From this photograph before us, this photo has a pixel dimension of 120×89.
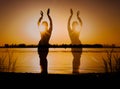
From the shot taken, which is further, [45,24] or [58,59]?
[45,24]

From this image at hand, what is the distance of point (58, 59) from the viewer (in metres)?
6.91

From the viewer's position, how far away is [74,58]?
7.09 metres

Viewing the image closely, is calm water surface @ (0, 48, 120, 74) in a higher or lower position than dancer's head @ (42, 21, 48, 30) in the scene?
lower

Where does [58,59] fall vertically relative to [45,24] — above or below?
below

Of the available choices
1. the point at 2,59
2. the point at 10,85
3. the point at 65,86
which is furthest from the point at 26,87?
the point at 2,59

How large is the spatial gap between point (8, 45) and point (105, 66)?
246 centimetres

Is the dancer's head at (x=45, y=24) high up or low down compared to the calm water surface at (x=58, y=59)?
up

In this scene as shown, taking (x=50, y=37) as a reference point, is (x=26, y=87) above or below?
below

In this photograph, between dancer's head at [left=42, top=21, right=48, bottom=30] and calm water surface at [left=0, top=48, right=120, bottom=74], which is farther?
dancer's head at [left=42, top=21, right=48, bottom=30]

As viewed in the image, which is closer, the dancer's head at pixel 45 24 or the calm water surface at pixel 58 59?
the calm water surface at pixel 58 59

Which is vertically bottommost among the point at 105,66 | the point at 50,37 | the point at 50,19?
the point at 105,66

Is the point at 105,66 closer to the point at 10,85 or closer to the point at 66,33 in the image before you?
the point at 66,33

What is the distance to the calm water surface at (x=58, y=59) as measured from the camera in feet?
22.3

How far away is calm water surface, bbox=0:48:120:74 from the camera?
679cm
